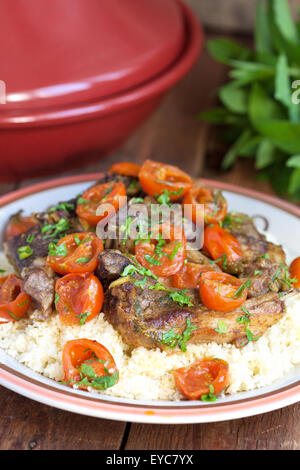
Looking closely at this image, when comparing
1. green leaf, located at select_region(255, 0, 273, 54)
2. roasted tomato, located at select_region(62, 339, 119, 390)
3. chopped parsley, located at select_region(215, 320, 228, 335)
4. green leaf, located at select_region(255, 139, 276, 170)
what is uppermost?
green leaf, located at select_region(255, 0, 273, 54)

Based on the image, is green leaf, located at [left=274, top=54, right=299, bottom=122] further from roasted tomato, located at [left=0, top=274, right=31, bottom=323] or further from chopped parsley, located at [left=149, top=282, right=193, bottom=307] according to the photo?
roasted tomato, located at [left=0, top=274, right=31, bottom=323]

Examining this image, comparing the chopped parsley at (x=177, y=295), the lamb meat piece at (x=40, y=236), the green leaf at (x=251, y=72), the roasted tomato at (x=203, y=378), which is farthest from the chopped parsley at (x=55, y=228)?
the green leaf at (x=251, y=72)

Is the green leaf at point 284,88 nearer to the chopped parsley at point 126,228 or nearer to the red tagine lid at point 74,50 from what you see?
the red tagine lid at point 74,50

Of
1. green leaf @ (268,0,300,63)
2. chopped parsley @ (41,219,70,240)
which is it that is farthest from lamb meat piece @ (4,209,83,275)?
green leaf @ (268,0,300,63)

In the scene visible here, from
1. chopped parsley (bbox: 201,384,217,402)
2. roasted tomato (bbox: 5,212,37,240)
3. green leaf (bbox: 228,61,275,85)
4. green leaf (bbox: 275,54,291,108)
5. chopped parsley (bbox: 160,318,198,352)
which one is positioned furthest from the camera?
green leaf (bbox: 228,61,275,85)

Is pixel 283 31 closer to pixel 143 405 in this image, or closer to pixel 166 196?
pixel 166 196

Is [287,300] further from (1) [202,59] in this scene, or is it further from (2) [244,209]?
(1) [202,59]

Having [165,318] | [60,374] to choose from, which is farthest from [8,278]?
[165,318]

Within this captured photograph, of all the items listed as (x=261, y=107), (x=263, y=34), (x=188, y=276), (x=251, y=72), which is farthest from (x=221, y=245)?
(x=263, y=34)
